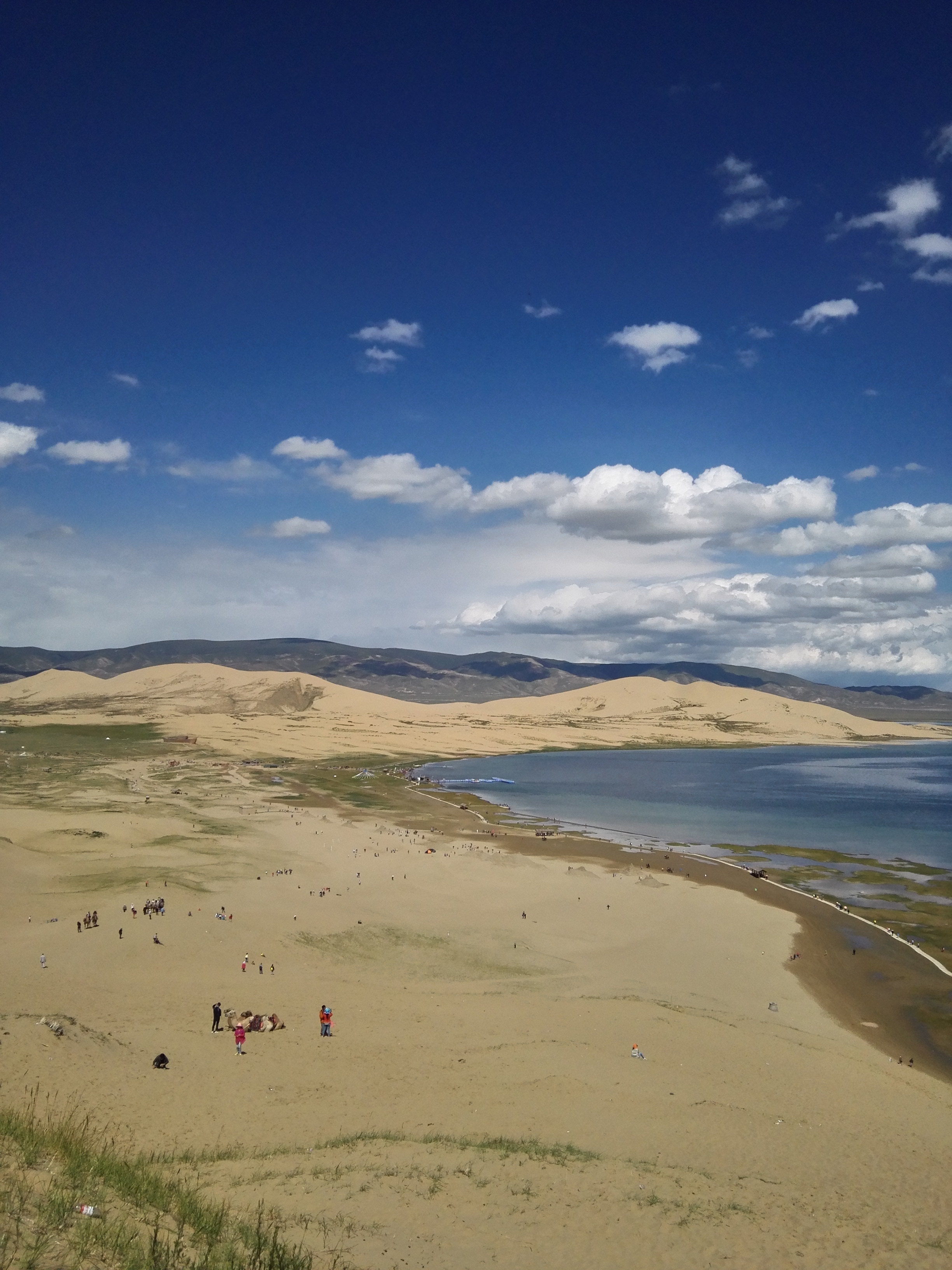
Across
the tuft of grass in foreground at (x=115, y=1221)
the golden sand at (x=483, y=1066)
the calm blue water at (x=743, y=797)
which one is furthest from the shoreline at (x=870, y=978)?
the tuft of grass in foreground at (x=115, y=1221)

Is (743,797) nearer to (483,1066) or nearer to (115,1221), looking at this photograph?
(483,1066)

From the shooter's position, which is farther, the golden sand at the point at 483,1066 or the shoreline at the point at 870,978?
the shoreline at the point at 870,978

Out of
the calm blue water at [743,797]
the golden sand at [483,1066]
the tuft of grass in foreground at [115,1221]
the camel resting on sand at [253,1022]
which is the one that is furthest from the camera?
the calm blue water at [743,797]

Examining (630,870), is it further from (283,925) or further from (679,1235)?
(679,1235)

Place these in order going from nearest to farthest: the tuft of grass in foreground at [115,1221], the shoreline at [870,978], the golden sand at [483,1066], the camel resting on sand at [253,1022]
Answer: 1. the tuft of grass in foreground at [115,1221]
2. the golden sand at [483,1066]
3. the camel resting on sand at [253,1022]
4. the shoreline at [870,978]

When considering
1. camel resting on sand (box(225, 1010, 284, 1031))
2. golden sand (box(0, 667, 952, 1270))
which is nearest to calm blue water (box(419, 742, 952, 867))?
golden sand (box(0, 667, 952, 1270))

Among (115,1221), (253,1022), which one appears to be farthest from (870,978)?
(115,1221)

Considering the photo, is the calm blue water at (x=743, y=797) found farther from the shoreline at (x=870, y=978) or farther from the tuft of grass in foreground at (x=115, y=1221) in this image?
the tuft of grass in foreground at (x=115, y=1221)
